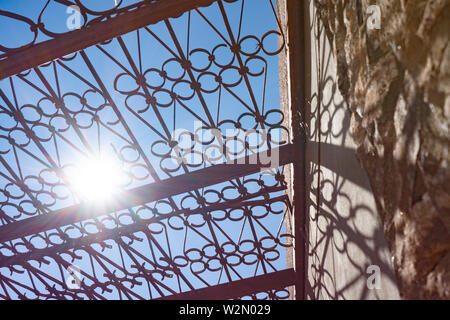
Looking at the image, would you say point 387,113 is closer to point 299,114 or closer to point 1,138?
point 299,114

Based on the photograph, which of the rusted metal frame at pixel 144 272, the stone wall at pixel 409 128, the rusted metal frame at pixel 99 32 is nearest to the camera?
the stone wall at pixel 409 128

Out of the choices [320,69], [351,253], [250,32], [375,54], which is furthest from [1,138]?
[375,54]

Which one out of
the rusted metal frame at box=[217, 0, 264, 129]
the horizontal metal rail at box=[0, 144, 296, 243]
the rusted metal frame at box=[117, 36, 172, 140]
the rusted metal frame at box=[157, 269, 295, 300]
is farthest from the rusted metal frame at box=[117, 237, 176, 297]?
the rusted metal frame at box=[217, 0, 264, 129]

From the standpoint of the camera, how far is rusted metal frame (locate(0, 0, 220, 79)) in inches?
147

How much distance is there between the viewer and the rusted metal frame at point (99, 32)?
3.74 meters

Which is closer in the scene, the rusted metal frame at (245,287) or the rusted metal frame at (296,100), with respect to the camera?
the rusted metal frame at (296,100)

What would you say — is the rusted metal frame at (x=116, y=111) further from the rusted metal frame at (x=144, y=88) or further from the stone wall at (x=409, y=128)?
the stone wall at (x=409, y=128)

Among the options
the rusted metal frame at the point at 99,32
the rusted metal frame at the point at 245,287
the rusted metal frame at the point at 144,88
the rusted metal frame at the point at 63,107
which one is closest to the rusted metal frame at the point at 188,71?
the rusted metal frame at the point at 99,32

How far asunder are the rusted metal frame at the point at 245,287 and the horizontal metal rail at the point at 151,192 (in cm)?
183

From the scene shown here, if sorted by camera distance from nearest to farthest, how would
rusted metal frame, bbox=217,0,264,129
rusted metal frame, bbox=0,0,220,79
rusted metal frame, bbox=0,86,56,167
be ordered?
rusted metal frame, bbox=0,0,220,79, rusted metal frame, bbox=217,0,264,129, rusted metal frame, bbox=0,86,56,167

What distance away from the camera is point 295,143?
14.9 feet

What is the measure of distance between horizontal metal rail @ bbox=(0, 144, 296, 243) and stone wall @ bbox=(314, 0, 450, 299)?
2879 mm

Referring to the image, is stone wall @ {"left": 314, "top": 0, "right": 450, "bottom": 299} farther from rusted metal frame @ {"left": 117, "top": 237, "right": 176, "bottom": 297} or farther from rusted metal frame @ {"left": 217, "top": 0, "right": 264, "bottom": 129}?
rusted metal frame @ {"left": 117, "top": 237, "right": 176, "bottom": 297}
